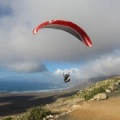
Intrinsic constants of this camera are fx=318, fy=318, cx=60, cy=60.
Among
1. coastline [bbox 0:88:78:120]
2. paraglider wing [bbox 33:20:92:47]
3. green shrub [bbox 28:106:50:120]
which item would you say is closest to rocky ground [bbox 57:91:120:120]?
green shrub [bbox 28:106:50:120]

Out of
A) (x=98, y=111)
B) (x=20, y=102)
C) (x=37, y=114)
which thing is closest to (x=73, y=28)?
(x=98, y=111)

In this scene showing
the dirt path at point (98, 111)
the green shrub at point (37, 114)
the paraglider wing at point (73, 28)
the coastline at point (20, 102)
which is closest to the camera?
the paraglider wing at point (73, 28)

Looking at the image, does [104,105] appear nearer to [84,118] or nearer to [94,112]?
[94,112]

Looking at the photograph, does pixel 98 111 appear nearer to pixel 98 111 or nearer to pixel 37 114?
pixel 98 111

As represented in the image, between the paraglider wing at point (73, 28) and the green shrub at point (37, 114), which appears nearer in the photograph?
the paraglider wing at point (73, 28)

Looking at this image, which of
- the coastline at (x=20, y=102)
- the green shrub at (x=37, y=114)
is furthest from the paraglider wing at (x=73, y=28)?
the coastline at (x=20, y=102)

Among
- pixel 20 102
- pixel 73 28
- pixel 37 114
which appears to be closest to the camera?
pixel 73 28

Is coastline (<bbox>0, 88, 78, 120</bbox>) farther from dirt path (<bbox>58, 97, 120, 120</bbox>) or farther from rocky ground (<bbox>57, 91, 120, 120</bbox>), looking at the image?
dirt path (<bbox>58, 97, 120, 120</bbox>)

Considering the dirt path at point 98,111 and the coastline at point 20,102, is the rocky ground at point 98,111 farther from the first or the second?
the coastline at point 20,102

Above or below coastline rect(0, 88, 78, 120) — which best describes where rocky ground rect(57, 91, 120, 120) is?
below
